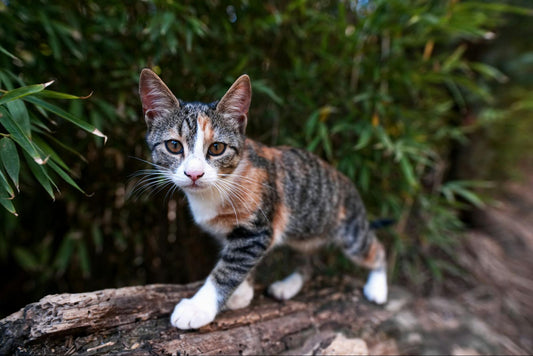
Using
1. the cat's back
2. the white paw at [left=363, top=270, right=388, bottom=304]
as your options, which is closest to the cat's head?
the cat's back

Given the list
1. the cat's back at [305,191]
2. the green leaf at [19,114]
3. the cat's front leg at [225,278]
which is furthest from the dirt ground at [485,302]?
the green leaf at [19,114]

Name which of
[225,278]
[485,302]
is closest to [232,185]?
[225,278]

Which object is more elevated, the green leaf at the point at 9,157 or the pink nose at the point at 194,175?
the green leaf at the point at 9,157

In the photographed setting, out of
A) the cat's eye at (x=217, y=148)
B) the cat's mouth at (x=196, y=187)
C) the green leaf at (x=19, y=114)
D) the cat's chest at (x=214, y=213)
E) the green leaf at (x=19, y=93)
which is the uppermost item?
the green leaf at (x=19, y=93)

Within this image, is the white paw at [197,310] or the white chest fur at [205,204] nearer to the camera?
the white paw at [197,310]

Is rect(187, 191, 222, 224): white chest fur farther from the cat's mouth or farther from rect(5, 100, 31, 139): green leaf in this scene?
rect(5, 100, 31, 139): green leaf

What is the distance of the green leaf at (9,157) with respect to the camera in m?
1.34

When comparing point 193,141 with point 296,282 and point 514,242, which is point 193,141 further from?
point 514,242

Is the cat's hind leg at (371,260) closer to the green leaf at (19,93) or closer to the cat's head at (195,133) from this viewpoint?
the cat's head at (195,133)

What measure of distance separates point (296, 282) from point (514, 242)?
9.67 ft

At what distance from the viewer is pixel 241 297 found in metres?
1.91

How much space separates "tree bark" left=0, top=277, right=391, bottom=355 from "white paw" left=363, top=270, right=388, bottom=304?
164 mm

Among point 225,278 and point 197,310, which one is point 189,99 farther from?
point 197,310

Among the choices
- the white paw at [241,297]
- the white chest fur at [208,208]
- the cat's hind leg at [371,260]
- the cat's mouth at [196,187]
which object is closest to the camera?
the cat's mouth at [196,187]
